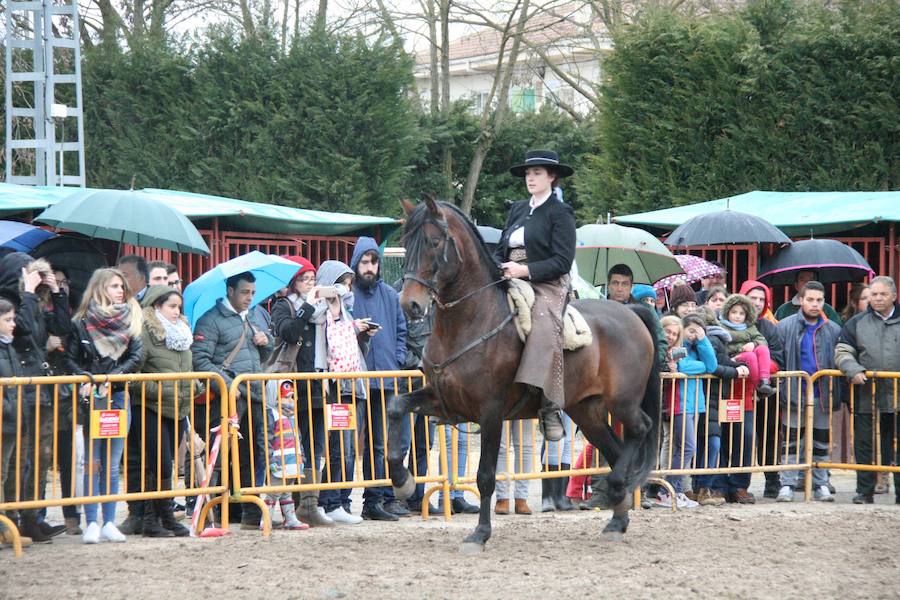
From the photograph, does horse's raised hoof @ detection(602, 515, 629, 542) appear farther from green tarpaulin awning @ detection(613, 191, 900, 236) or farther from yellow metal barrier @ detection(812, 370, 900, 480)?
Result: green tarpaulin awning @ detection(613, 191, 900, 236)

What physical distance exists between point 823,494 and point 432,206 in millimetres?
5723

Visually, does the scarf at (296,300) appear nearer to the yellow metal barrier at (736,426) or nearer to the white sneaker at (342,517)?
the white sneaker at (342,517)

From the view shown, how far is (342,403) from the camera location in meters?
9.67

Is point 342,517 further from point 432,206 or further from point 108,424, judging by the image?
point 432,206

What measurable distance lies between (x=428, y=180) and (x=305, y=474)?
19172 millimetres

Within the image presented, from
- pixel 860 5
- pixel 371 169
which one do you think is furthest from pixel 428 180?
pixel 860 5

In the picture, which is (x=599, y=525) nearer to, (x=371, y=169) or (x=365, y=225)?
(x=365, y=225)

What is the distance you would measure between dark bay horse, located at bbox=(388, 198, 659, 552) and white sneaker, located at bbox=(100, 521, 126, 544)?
6.70 ft

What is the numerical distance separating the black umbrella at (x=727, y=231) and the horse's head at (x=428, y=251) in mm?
6715

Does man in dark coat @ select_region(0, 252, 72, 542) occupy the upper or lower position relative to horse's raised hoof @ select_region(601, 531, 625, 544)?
upper

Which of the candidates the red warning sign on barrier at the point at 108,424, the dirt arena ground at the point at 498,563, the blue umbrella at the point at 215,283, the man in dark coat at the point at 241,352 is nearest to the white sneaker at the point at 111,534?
the dirt arena ground at the point at 498,563

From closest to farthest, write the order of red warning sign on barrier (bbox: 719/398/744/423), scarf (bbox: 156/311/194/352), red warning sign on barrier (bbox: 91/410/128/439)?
red warning sign on barrier (bbox: 91/410/128/439) < scarf (bbox: 156/311/194/352) < red warning sign on barrier (bbox: 719/398/744/423)

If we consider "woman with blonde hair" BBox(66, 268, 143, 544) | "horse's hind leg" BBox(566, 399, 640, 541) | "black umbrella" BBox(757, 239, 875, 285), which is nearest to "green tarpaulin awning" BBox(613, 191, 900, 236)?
"black umbrella" BBox(757, 239, 875, 285)

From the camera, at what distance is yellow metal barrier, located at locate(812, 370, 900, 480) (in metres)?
11.2
